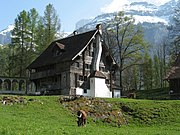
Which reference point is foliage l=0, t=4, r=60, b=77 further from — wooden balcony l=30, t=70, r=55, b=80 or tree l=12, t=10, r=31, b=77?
wooden balcony l=30, t=70, r=55, b=80

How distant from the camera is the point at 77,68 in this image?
60000 millimetres

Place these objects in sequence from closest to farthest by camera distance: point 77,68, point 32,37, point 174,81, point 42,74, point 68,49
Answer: point 174,81, point 77,68, point 68,49, point 42,74, point 32,37

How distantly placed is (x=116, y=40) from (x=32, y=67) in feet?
62.7

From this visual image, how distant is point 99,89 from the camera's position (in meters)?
62.0

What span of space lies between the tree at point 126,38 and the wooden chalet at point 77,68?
29.8ft

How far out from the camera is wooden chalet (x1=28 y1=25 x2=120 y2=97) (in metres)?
59.5

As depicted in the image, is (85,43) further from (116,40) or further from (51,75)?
(116,40)

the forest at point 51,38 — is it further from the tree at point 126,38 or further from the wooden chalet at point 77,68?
the wooden chalet at point 77,68

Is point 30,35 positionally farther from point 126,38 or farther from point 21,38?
point 126,38

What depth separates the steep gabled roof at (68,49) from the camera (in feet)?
198

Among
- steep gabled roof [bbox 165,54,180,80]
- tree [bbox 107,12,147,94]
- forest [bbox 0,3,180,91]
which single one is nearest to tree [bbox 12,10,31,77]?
forest [bbox 0,3,180,91]

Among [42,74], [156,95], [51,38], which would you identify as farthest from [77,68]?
[51,38]

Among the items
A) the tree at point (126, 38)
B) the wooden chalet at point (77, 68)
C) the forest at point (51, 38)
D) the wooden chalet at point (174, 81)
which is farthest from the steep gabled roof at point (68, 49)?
the wooden chalet at point (174, 81)

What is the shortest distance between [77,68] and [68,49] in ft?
15.0
